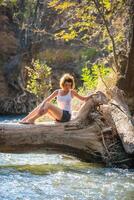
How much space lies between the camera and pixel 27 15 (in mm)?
35375

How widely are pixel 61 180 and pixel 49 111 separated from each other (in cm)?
175

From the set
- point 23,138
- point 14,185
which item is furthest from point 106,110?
point 14,185

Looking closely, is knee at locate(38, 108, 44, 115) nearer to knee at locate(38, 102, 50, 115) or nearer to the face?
knee at locate(38, 102, 50, 115)

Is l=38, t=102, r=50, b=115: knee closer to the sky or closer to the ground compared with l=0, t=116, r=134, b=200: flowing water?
closer to the sky

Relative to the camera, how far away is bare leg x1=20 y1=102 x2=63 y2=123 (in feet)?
32.0

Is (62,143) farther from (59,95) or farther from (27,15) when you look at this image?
(27,15)

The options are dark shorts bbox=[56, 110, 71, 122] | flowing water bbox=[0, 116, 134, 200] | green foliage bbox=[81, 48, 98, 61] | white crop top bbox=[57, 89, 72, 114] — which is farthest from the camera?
green foliage bbox=[81, 48, 98, 61]

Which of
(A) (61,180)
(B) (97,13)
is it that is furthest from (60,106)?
(B) (97,13)

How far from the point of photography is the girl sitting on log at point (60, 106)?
9812mm

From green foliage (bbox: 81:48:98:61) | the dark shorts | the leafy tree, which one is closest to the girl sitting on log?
the dark shorts

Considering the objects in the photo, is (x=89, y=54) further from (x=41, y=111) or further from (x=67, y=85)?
(x=41, y=111)

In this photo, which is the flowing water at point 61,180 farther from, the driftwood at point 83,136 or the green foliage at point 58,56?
the green foliage at point 58,56

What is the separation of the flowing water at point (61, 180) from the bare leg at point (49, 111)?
1.08 meters

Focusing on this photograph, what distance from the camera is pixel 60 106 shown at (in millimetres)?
10344
